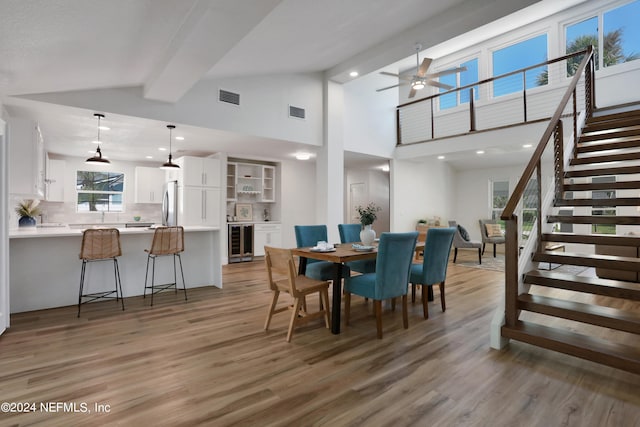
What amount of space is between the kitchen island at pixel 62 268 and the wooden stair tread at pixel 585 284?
13.5 ft

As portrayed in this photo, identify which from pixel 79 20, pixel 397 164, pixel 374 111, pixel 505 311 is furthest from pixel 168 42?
pixel 397 164

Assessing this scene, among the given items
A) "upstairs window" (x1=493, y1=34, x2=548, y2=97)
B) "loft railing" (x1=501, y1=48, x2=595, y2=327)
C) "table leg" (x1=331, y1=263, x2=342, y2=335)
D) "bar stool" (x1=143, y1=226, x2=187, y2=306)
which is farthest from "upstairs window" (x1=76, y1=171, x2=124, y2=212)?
"upstairs window" (x1=493, y1=34, x2=548, y2=97)

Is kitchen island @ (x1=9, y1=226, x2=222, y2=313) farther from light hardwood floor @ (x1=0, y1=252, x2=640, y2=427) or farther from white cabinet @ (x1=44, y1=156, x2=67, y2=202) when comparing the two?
white cabinet @ (x1=44, y1=156, x2=67, y2=202)

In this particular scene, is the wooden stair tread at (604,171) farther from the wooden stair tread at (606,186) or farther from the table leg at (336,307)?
the table leg at (336,307)

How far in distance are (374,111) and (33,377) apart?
22.7 feet

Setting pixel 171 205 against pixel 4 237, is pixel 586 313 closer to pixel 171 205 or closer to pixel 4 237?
pixel 4 237

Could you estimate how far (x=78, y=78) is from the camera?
3.41 meters

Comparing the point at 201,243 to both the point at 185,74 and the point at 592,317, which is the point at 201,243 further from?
the point at 592,317

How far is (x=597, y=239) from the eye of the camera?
3070 mm

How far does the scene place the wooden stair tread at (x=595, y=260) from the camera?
2.71 m

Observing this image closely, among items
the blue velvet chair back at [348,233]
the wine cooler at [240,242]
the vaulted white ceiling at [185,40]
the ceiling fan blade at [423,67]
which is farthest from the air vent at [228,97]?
the wine cooler at [240,242]

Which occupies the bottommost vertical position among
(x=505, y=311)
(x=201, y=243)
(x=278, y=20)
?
(x=505, y=311)

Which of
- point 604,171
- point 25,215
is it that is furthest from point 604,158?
point 25,215

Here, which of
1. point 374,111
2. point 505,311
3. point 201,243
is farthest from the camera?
point 374,111
